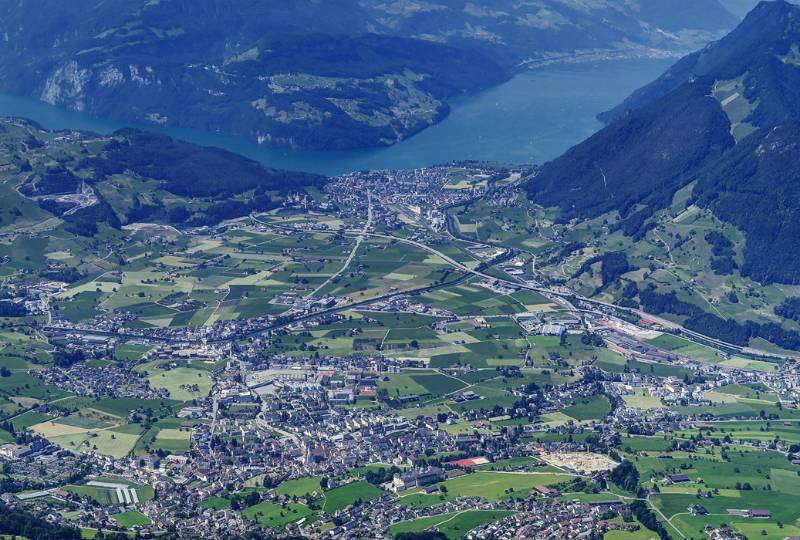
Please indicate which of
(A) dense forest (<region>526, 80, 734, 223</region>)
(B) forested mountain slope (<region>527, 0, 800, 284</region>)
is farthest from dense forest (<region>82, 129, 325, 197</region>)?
(B) forested mountain slope (<region>527, 0, 800, 284</region>)

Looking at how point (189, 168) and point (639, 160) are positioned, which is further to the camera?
point (189, 168)

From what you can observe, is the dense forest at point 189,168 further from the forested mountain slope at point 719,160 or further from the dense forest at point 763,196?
the dense forest at point 763,196

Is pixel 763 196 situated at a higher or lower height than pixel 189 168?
higher

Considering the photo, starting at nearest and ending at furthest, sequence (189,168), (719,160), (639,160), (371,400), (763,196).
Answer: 1. (371,400)
2. (763,196)
3. (719,160)
4. (639,160)
5. (189,168)

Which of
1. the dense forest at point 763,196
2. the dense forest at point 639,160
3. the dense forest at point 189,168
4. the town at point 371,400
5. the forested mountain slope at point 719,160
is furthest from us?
the dense forest at point 189,168

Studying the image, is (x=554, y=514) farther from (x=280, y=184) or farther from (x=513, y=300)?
(x=280, y=184)

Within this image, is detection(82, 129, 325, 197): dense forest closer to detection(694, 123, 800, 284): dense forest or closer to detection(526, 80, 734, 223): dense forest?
detection(526, 80, 734, 223): dense forest

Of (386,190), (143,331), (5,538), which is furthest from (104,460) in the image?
(386,190)

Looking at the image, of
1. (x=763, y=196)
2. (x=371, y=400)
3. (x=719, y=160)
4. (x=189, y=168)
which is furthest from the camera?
(x=189, y=168)

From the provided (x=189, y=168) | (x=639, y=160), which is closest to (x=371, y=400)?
(x=639, y=160)

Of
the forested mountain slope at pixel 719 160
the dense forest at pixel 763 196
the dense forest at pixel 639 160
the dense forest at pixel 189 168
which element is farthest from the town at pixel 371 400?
Answer: the dense forest at pixel 189 168

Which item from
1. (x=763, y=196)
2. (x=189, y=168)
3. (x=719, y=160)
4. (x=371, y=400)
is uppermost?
(x=719, y=160)

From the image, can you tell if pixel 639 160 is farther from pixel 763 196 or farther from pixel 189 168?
pixel 189 168
